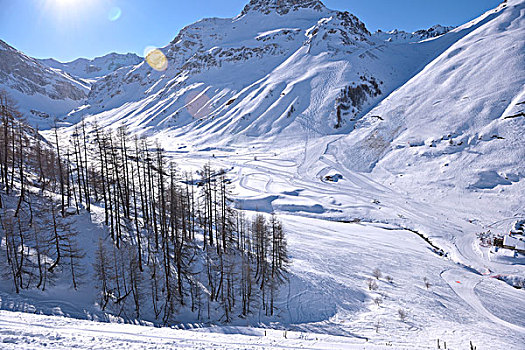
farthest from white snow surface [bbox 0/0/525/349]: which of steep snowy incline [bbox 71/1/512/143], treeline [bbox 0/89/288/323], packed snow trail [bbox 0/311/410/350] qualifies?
treeline [bbox 0/89/288/323]

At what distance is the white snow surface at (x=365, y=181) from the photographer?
19359mm

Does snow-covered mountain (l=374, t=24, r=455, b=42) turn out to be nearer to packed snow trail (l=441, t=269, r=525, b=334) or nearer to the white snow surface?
the white snow surface

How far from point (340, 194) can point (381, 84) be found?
71117 mm

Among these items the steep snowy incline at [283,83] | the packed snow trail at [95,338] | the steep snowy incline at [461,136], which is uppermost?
the steep snowy incline at [283,83]

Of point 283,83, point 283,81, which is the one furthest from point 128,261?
point 283,81

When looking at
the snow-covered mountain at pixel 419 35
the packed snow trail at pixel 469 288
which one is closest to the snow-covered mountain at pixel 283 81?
the snow-covered mountain at pixel 419 35

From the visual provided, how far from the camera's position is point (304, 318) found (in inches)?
931

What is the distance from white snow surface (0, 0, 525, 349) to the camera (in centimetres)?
1936

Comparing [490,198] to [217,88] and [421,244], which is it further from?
[217,88]

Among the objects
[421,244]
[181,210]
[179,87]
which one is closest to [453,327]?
[421,244]

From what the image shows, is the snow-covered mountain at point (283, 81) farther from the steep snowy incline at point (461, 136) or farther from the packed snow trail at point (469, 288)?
the packed snow trail at point (469, 288)

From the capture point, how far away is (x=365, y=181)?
6047 centimetres

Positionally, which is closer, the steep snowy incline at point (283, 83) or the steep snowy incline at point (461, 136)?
the steep snowy incline at point (461, 136)

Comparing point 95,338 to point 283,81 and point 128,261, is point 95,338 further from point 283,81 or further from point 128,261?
point 283,81
